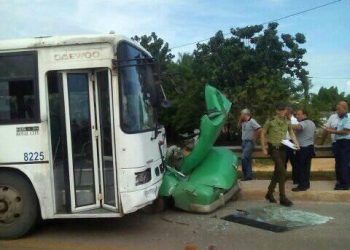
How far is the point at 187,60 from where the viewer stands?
37.9 m

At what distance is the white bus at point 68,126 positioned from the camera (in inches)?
276

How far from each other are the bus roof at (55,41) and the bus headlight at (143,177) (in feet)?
5.94

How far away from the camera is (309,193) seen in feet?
31.4

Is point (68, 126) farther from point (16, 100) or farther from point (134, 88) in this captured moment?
point (134, 88)

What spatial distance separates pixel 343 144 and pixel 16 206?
5994 mm

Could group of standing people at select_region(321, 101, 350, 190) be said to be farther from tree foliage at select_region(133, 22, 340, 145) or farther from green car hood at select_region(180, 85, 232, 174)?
tree foliage at select_region(133, 22, 340, 145)

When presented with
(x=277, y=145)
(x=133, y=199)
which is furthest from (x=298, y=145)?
(x=133, y=199)

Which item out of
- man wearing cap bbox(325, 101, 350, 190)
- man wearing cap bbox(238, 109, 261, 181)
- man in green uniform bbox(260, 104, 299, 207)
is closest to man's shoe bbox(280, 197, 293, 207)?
man in green uniform bbox(260, 104, 299, 207)

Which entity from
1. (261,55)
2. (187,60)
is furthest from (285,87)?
(187,60)

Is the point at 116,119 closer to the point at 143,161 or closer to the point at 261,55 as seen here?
the point at 143,161

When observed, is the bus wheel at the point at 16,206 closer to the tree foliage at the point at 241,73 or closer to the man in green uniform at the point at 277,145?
the man in green uniform at the point at 277,145

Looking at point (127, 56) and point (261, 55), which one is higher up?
point (261, 55)

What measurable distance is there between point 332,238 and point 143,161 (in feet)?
9.24

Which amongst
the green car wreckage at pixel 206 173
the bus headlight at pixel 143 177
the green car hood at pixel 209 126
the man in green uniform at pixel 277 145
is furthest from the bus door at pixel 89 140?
the man in green uniform at pixel 277 145
